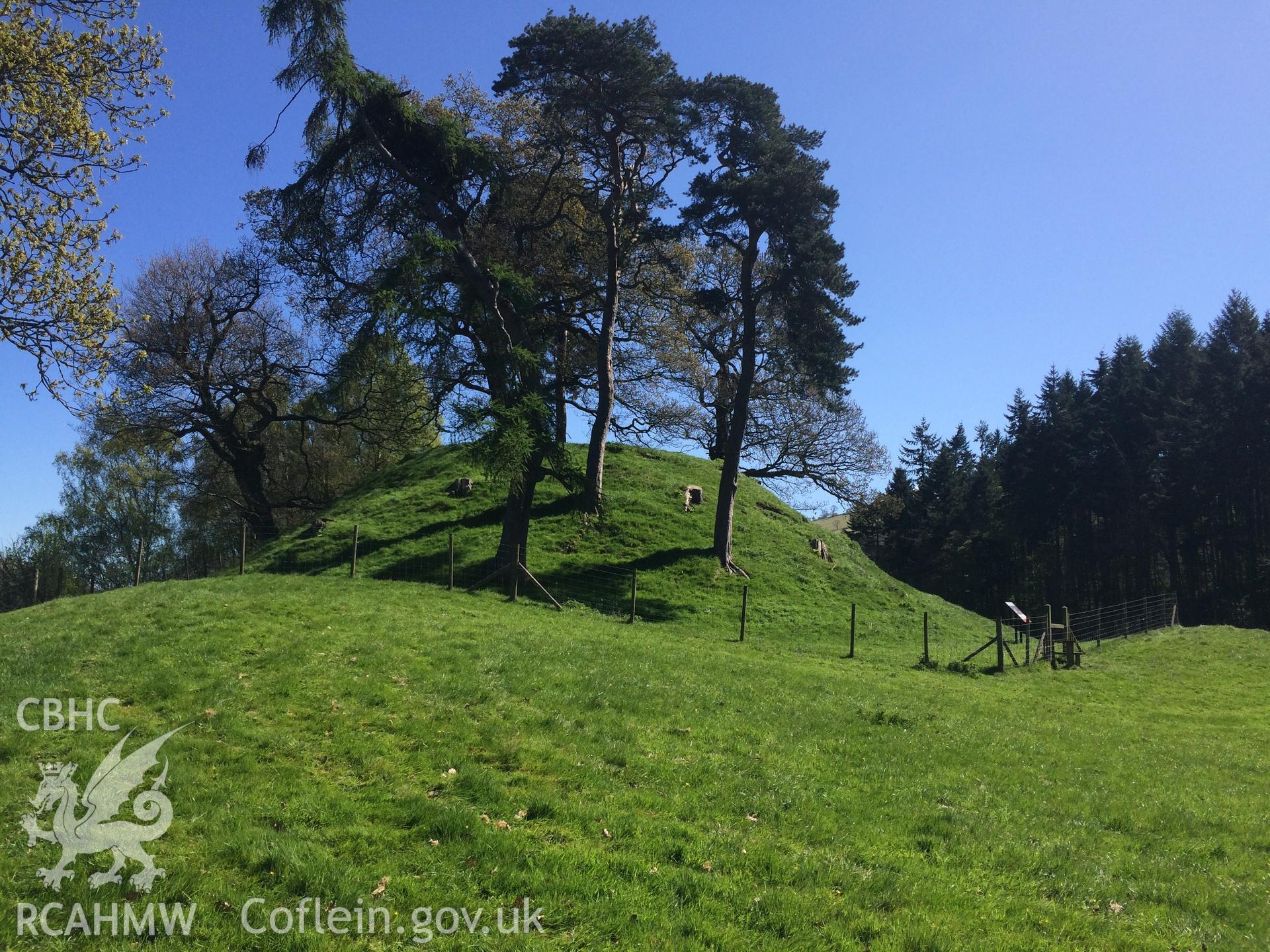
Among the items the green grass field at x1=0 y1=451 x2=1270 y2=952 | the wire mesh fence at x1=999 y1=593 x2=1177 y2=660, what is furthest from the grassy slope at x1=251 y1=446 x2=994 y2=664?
the green grass field at x1=0 y1=451 x2=1270 y2=952

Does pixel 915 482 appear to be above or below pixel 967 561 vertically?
above

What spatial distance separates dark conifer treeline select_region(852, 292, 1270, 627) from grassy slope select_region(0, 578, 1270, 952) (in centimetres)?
3377

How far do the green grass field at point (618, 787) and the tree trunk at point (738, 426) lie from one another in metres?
12.5

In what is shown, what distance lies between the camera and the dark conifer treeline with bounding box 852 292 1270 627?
52844mm

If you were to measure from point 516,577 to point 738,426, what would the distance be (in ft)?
42.7

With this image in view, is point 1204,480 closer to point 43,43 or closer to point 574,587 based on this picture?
point 574,587

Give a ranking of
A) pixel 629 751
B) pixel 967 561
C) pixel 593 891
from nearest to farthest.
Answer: pixel 593 891 < pixel 629 751 < pixel 967 561

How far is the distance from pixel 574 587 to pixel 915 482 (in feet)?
237

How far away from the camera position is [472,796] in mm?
7988

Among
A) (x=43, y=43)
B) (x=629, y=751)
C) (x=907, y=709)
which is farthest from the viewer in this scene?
(x=907, y=709)

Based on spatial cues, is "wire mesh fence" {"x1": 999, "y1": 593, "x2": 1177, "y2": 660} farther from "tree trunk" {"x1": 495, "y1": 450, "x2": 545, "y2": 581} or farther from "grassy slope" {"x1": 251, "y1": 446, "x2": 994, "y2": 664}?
"tree trunk" {"x1": 495, "y1": 450, "x2": 545, "y2": 581}

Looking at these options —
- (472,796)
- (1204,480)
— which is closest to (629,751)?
(472,796)

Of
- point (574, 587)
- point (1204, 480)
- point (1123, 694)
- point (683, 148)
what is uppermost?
point (683, 148)

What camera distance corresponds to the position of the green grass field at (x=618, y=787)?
20.6 feet
